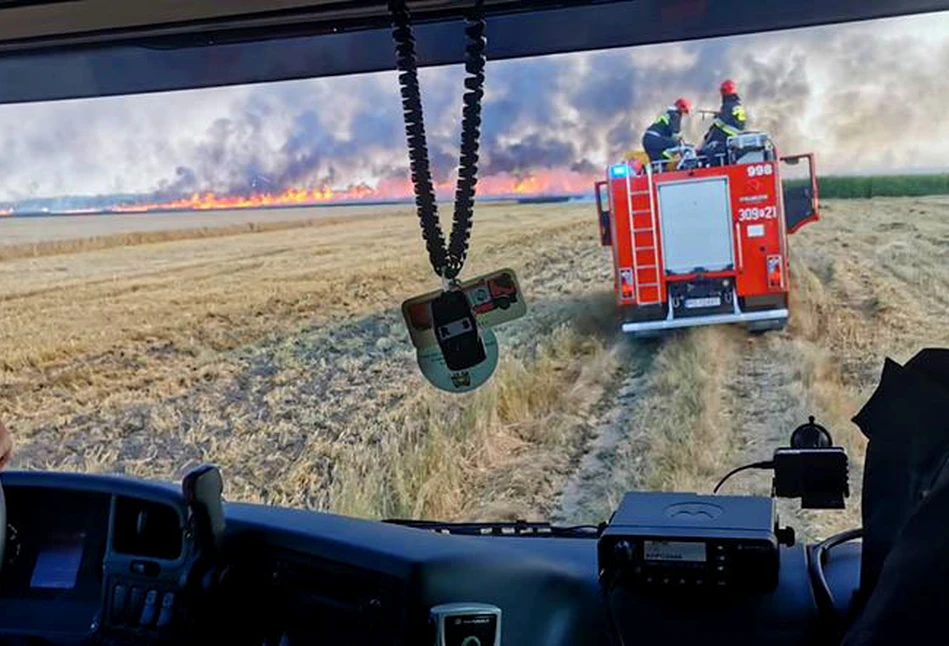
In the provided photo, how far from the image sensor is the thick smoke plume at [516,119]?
214 centimetres

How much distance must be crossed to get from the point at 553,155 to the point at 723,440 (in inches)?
27.2

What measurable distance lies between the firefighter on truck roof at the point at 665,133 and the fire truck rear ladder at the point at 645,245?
1.6 inches

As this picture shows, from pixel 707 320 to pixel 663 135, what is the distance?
1.32 ft

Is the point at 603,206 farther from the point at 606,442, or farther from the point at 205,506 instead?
the point at 205,506

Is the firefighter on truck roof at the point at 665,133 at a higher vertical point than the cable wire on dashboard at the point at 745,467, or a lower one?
higher

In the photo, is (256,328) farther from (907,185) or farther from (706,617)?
(907,185)

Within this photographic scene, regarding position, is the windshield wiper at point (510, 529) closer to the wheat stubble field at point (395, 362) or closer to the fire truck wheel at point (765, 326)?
the wheat stubble field at point (395, 362)

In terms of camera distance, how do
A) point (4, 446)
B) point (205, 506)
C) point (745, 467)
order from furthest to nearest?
point (745, 467), point (4, 446), point (205, 506)

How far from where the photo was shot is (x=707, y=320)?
2.38 metres

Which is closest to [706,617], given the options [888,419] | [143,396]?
[888,419]

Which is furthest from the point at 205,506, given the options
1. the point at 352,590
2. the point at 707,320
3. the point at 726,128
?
the point at 726,128

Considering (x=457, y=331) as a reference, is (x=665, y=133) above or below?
above

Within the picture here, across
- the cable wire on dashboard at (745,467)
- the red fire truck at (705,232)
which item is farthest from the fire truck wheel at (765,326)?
the cable wire on dashboard at (745,467)

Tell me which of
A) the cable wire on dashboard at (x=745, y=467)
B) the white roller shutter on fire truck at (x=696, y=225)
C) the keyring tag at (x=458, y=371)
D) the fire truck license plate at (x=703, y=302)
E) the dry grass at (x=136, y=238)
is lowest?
the cable wire on dashboard at (x=745, y=467)
